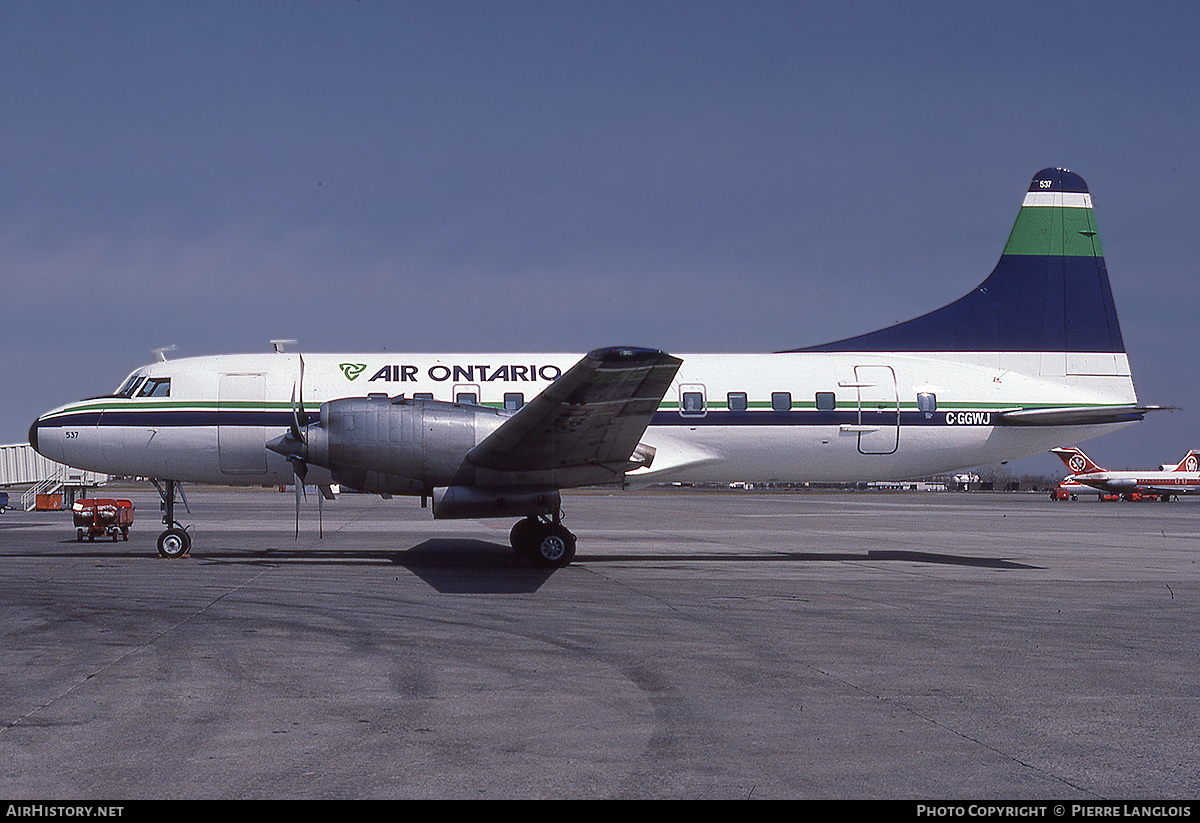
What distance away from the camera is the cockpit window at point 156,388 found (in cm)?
1880

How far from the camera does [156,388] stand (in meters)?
18.9

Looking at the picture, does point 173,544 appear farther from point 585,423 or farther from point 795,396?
point 795,396

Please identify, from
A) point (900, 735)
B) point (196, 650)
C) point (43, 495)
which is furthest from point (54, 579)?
point (43, 495)

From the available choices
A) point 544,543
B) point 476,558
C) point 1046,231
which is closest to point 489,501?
point 544,543

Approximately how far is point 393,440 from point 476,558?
4155 millimetres

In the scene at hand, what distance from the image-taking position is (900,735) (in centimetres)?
607

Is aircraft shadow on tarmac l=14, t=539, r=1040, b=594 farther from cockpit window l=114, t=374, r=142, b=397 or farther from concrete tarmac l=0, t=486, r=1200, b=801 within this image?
cockpit window l=114, t=374, r=142, b=397

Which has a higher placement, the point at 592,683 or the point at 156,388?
the point at 156,388

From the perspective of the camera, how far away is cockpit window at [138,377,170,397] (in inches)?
740

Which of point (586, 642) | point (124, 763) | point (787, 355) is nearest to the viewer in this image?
point (124, 763)

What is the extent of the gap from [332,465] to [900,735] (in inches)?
467

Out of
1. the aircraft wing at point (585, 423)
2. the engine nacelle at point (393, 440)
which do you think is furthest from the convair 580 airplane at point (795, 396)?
the engine nacelle at point (393, 440)

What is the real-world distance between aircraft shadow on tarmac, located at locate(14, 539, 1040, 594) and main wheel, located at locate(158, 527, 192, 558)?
33cm
